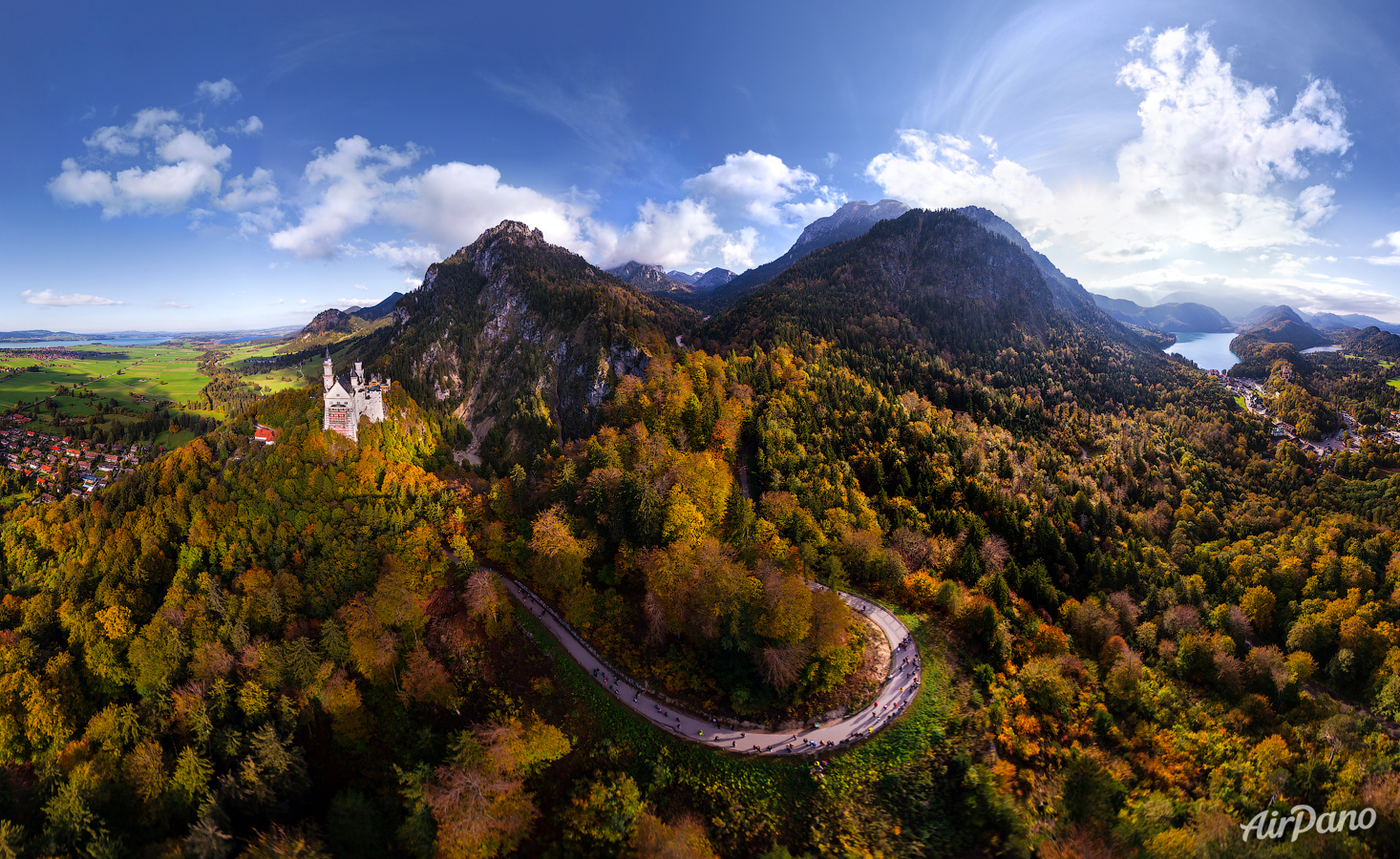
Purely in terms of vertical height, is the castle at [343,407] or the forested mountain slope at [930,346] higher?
the forested mountain slope at [930,346]

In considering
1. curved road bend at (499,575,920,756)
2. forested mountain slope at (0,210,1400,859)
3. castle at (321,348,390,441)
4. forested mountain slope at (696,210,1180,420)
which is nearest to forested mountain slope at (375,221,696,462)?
forested mountain slope at (0,210,1400,859)

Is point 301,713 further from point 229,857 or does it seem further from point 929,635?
point 929,635

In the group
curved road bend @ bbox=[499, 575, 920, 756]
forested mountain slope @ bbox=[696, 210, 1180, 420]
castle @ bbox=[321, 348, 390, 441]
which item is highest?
forested mountain slope @ bbox=[696, 210, 1180, 420]

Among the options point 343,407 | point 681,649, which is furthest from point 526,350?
point 681,649

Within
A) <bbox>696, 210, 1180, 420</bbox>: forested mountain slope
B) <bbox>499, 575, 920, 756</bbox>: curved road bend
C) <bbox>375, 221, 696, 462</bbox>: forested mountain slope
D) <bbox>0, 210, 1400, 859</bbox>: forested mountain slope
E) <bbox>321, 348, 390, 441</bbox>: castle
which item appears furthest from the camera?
<bbox>696, 210, 1180, 420</bbox>: forested mountain slope

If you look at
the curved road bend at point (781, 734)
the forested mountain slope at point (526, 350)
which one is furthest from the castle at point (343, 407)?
the curved road bend at point (781, 734)

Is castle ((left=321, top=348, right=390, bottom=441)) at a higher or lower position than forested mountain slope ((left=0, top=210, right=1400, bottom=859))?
higher

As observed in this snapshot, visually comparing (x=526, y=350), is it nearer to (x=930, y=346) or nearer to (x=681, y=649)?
(x=681, y=649)

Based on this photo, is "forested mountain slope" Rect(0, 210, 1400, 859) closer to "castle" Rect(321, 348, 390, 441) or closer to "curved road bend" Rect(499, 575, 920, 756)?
"curved road bend" Rect(499, 575, 920, 756)

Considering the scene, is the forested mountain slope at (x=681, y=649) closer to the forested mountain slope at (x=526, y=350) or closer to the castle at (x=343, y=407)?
the castle at (x=343, y=407)
